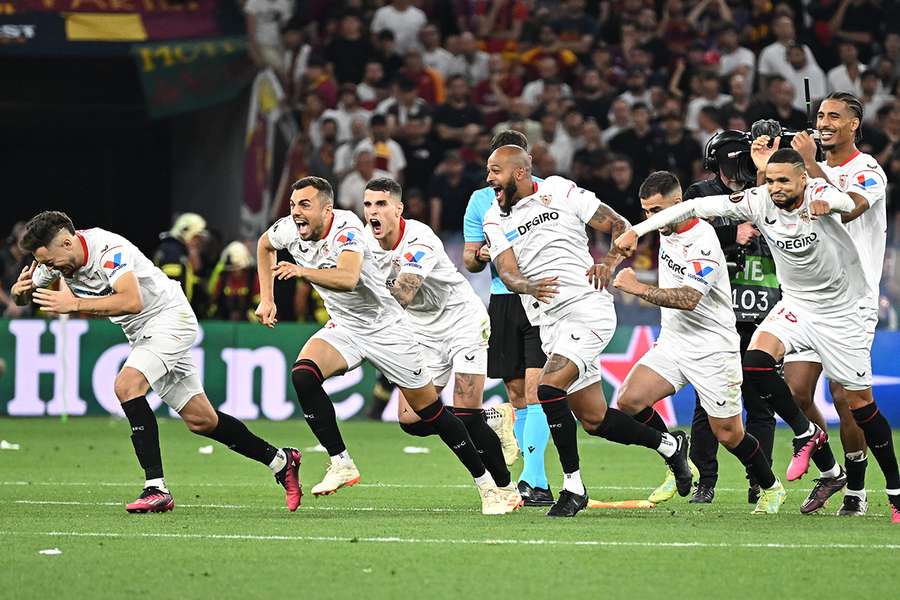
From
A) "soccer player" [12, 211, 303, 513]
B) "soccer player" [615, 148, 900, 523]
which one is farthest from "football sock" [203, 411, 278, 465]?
"soccer player" [615, 148, 900, 523]

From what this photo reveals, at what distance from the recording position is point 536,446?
36.7ft

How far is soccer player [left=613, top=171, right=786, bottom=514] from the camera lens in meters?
10.3

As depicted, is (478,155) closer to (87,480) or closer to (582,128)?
(582,128)

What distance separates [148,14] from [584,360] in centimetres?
1255

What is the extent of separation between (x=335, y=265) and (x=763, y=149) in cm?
280

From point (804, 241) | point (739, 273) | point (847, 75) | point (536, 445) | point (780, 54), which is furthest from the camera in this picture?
point (847, 75)

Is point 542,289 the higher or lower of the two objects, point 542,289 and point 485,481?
the higher

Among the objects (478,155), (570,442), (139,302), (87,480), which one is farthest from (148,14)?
(570,442)

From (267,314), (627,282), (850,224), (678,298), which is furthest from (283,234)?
(850,224)

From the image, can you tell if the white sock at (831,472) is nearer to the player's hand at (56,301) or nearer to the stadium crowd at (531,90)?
the player's hand at (56,301)

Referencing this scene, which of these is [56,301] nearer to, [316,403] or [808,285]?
[316,403]

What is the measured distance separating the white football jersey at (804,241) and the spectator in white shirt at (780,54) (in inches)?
443

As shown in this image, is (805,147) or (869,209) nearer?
(805,147)

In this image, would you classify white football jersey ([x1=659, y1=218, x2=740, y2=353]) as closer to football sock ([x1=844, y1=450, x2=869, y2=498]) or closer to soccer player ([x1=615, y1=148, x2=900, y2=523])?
soccer player ([x1=615, y1=148, x2=900, y2=523])
